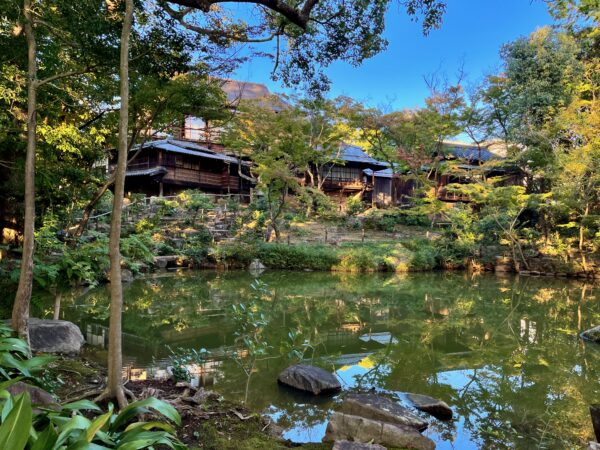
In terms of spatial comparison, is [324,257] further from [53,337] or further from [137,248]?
[53,337]

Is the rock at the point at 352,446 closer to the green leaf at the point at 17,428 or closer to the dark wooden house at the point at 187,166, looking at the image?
the green leaf at the point at 17,428

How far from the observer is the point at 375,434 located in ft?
A: 11.1

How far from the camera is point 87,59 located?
4414mm

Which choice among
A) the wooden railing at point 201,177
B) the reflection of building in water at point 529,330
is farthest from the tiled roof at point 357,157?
the reflection of building in water at point 529,330

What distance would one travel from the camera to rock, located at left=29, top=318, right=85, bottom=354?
4676mm

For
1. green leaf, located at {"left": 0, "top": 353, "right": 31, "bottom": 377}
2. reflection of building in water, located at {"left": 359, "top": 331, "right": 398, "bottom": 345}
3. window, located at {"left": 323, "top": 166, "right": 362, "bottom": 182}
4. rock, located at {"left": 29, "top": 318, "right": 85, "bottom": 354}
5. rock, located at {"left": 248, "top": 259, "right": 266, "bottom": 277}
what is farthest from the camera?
window, located at {"left": 323, "top": 166, "right": 362, "bottom": 182}

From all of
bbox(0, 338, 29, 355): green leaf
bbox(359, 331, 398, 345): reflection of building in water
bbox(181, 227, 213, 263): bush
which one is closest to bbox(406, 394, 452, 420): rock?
bbox(359, 331, 398, 345): reflection of building in water

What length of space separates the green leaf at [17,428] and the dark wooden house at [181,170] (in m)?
19.6

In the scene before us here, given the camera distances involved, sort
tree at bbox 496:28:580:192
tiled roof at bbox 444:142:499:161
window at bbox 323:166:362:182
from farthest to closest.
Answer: window at bbox 323:166:362:182 → tiled roof at bbox 444:142:499:161 → tree at bbox 496:28:580:192

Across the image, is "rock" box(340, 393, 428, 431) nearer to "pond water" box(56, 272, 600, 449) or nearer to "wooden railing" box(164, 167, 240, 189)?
A: "pond water" box(56, 272, 600, 449)

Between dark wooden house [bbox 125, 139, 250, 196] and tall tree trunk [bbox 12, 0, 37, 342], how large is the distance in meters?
17.0

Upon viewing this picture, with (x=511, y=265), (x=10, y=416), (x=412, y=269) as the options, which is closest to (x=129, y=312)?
(x=10, y=416)

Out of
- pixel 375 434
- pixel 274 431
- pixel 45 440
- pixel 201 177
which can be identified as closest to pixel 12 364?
pixel 45 440

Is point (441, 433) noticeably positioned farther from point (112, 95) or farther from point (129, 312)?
point (129, 312)
